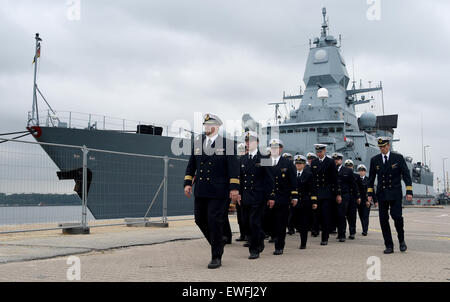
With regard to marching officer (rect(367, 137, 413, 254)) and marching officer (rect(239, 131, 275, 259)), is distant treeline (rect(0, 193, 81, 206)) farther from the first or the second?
marching officer (rect(367, 137, 413, 254))

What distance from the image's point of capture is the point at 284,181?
6.98 metres

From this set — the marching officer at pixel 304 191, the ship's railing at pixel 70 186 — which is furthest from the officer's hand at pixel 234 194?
the ship's railing at pixel 70 186

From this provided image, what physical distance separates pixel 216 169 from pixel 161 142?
1354 cm

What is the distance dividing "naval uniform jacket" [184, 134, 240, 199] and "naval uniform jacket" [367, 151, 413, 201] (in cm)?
266

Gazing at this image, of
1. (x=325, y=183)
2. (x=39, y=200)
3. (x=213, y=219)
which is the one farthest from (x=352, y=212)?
(x=39, y=200)

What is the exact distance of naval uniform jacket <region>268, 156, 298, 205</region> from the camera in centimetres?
683

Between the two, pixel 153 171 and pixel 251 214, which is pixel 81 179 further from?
pixel 251 214

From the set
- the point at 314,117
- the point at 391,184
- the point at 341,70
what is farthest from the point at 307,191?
the point at 341,70

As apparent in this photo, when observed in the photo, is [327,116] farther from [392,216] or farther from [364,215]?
[392,216]

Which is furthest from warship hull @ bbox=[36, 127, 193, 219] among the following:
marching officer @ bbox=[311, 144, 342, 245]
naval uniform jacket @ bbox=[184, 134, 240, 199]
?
marching officer @ bbox=[311, 144, 342, 245]

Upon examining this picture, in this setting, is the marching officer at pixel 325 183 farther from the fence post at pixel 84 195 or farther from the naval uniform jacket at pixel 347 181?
the fence post at pixel 84 195

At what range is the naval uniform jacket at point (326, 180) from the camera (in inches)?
328

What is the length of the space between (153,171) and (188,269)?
296 inches
